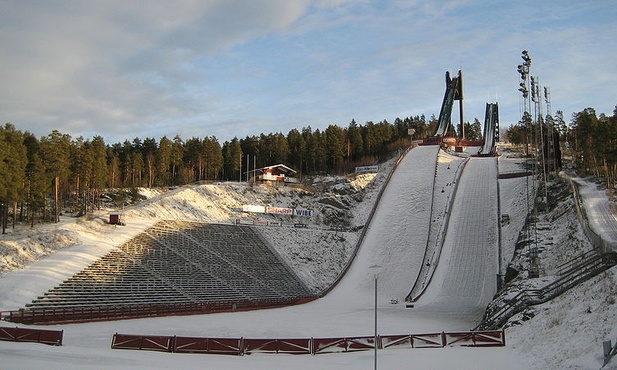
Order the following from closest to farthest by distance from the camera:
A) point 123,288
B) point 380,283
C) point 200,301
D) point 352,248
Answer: point 123,288, point 200,301, point 380,283, point 352,248

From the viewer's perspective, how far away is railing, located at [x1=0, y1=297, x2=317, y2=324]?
87.0ft

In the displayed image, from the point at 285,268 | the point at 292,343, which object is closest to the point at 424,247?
the point at 285,268

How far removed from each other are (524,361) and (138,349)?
13.5 metres

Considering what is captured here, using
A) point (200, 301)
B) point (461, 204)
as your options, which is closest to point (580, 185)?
point (461, 204)

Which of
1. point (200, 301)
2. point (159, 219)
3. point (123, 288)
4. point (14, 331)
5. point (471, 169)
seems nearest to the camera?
point (14, 331)

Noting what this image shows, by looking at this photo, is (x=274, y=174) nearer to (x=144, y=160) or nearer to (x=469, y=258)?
(x=144, y=160)

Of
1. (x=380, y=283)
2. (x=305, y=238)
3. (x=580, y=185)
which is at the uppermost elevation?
(x=580, y=185)

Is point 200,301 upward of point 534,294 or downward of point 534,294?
downward

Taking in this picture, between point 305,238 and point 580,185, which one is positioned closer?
point 580,185

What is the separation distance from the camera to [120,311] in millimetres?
30656

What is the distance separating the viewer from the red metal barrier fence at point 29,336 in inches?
779

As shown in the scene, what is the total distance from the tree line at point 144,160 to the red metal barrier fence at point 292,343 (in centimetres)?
2824

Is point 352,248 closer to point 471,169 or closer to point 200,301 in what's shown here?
point 200,301

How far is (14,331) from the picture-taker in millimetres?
19891
